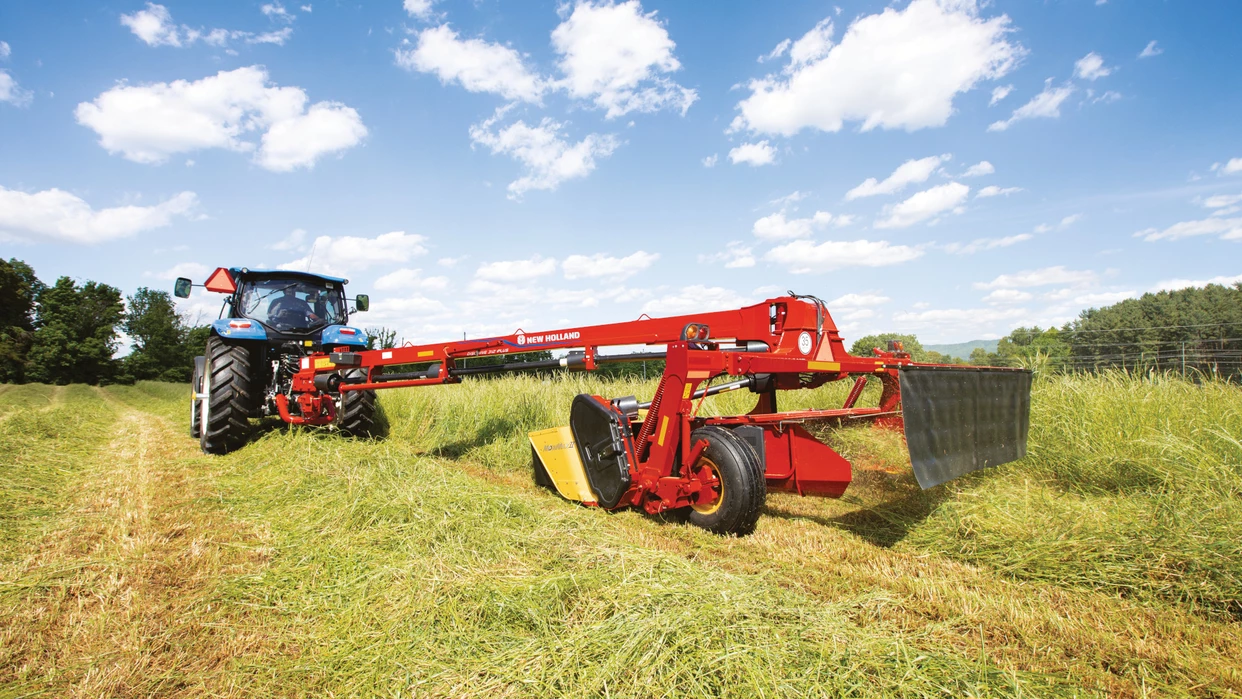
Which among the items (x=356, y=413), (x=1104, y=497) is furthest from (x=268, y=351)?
(x=1104, y=497)

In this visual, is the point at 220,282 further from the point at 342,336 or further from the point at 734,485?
the point at 734,485

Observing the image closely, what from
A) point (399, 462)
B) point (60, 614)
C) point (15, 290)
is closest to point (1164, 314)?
point (399, 462)

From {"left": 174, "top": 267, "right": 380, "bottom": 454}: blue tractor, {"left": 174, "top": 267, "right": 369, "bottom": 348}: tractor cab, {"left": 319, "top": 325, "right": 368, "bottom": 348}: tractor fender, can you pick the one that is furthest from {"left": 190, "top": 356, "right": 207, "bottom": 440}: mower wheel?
{"left": 319, "top": 325, "right": 368, "bottom": 348}: tractor fender

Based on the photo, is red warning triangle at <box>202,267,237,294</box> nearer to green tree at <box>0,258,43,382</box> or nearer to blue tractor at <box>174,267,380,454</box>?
blue tractor at <box>174,267,380,454</box>

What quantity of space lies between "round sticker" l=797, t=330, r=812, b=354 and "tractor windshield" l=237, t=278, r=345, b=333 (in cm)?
629

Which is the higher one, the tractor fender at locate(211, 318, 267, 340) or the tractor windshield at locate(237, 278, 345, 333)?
the tractor windshield at locate(237, 278, 345, 333)

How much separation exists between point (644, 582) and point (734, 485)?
3.88 feet

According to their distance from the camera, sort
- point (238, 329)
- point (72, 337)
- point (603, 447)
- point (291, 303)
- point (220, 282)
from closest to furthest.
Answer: point (603, 447) < point (238, 329) < point (220, 282) < point (291, 303) < point (72, 337)

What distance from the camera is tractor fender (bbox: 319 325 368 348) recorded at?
6.94 m

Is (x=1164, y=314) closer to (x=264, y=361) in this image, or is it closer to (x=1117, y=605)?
(x=1117, y=605)

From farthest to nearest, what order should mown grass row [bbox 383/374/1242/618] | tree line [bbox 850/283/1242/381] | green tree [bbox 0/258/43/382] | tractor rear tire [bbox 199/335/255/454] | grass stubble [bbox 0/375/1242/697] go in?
green tree [bbox 0/258/43/382], tree line [bbox 850/283/1242/381], tractor rear tire [bbox 199/335/255/454], mown grass row [bbox 383/374/1242/618], grass stubble [bbox 0/375/1242/697]

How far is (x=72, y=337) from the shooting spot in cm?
2303

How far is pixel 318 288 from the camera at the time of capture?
8.02 m

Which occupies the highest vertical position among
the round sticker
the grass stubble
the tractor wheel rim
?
the round sticker
